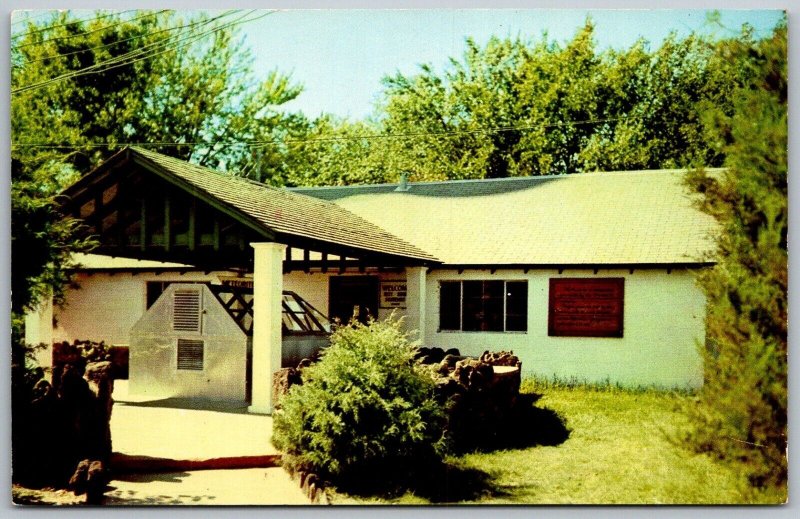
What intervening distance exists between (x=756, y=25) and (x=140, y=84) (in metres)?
9.80

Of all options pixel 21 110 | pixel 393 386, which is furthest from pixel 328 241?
pixel 21 110

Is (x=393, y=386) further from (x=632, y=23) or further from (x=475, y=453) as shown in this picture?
(x=632, y=23)

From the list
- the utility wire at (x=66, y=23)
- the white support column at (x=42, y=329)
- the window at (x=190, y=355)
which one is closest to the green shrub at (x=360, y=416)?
the window at (x=190, y=355)

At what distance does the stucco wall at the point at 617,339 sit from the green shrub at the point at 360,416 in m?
4.05

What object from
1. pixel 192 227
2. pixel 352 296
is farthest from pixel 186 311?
pixel 352 296

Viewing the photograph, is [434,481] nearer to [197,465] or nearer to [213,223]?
[197,465]

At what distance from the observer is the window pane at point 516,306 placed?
14047mm

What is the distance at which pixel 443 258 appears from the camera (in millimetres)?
14445

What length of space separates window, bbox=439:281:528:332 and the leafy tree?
22.8ft

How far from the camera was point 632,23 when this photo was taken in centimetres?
845

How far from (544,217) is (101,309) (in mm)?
8121

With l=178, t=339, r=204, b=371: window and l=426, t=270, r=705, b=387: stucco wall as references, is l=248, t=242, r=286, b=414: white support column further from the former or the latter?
l=426, t=270, r=705, b=387: stucco wall

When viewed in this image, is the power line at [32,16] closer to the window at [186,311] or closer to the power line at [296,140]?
the power line at [296,140]

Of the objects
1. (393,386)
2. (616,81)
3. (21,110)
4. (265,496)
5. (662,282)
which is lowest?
(265,496)
